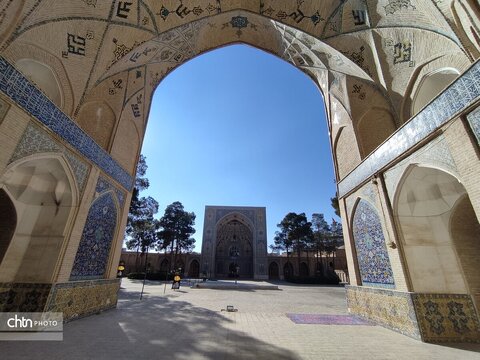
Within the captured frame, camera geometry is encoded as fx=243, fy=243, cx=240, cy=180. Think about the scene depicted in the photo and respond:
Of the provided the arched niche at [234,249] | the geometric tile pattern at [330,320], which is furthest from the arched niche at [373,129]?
the arched niche at [234,249]

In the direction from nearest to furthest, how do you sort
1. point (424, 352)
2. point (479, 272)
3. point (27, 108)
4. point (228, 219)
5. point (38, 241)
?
point (424, 352), point (27, 108), point (479, 272), point (38, 241), point (228, 219)

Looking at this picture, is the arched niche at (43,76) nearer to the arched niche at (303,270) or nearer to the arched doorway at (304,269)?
the arched niche at (303,270)

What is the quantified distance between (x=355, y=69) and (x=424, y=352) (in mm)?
5923

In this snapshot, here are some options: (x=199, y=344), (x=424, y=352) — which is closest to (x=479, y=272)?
(x=424, y=352)

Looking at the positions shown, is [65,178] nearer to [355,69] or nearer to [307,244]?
[355,69]

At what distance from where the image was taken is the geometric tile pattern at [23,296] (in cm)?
402

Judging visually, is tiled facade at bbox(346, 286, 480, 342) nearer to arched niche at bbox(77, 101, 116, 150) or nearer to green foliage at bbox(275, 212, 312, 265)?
arched niche at bbox(77, 101, 116, 150)

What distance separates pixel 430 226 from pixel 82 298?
6706 mm

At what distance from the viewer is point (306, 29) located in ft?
21.0

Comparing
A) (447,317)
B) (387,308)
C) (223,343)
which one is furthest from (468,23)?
(223,343)

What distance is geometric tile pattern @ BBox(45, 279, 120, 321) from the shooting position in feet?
13.8

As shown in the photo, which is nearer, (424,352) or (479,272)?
(424,352)

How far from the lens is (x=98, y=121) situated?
19.4 ft

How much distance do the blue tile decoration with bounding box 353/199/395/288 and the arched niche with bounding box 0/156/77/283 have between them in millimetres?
6068
